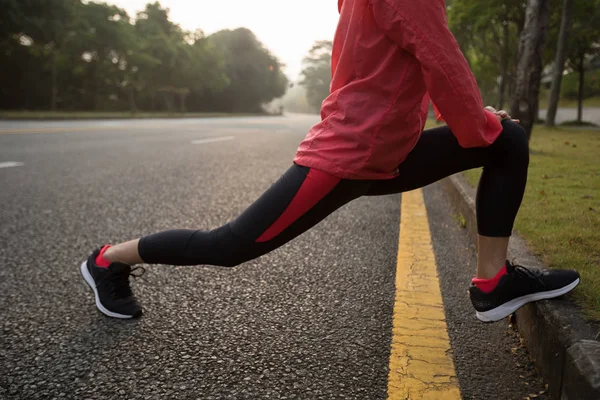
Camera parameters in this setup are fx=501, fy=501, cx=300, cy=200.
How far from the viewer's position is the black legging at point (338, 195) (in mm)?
1643

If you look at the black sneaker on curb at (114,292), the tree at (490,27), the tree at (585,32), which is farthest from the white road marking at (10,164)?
the tree at (585,32)

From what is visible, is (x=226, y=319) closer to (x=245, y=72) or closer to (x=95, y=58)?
(x=95, y=58)

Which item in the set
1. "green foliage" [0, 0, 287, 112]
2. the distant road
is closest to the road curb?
the distant road

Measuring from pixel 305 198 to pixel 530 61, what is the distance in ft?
23.0

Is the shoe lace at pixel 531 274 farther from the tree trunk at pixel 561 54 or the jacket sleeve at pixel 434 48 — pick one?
the tree trunk at pixel 561 54

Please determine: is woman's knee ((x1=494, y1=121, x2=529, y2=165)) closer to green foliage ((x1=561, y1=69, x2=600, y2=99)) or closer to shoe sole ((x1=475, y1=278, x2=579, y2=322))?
shoe sole ((x1=475, y1=278, x2=579, y2=322))

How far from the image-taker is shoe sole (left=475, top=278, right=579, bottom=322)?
1.83 meters

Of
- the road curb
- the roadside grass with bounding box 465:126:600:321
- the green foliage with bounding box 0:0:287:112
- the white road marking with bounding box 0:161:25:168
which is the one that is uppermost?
the green foliage with bounding box 0:0:287:112

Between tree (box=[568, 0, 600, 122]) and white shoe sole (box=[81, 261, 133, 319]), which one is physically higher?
tree (box=[568, 0, 600, 122])

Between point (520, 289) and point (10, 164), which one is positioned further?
point (10, 164)

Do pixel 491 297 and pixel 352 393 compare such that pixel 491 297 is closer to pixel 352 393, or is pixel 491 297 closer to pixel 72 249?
pixel 352 393

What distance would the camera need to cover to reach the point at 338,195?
1642mm

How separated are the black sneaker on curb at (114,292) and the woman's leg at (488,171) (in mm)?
1157

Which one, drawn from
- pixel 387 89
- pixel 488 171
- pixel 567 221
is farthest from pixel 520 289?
pixel 567 221
